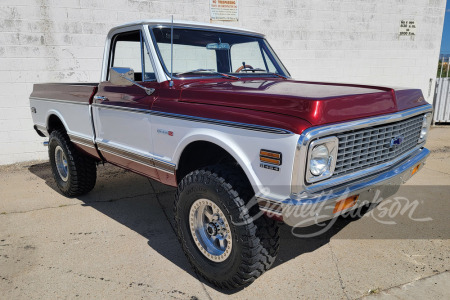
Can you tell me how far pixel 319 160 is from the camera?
80.7 inches

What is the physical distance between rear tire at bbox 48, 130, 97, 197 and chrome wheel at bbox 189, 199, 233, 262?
2228 millimetres

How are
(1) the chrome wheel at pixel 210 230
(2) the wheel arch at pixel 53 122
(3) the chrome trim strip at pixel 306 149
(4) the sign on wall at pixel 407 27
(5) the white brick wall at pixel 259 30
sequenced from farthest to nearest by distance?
(4) the sign on wall at pixel 407 27, (5) the white brick wall at pixel 259 30, (2) the wheel arch at pixel 53 122, (1) the chrome wheel at pixel 210 230, (3) the chrome trim strip at pixel 306 149

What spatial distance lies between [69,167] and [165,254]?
6.33 feet

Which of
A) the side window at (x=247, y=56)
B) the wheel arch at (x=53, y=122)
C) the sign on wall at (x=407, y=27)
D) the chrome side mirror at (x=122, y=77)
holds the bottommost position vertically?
the wheel arch at (x=53, y=122)

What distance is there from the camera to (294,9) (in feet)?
25.0

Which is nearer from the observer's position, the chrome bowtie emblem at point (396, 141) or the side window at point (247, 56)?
the chrome bowtie emblem at point (396, 141)

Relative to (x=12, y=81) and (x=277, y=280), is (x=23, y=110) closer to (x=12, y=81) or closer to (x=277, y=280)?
(x=12, y=81)

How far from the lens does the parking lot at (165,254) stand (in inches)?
101

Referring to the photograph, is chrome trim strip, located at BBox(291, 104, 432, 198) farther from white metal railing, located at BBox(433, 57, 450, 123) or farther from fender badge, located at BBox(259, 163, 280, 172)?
white metal railing, located at BBox(433, 57, 450, 123)

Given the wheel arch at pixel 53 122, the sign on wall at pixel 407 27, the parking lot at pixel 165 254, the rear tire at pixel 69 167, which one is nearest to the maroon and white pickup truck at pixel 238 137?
the parking lot at pixel 165 254

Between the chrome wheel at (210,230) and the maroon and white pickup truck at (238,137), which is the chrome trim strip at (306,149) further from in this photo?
the chrome wheel at (210,230)

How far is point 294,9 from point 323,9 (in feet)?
2.53

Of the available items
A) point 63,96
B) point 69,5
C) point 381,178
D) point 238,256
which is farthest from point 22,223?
point 69,5

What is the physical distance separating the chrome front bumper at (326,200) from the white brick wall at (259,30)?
17.7ft
